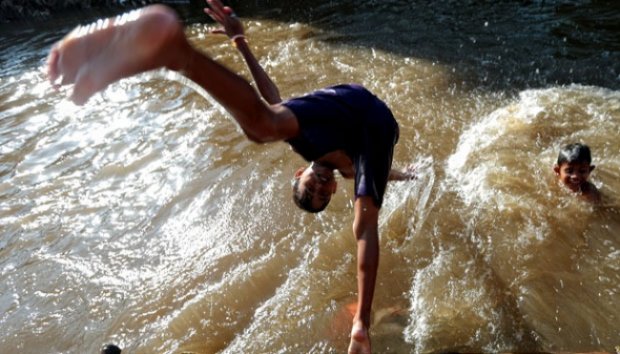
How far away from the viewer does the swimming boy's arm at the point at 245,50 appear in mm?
2887

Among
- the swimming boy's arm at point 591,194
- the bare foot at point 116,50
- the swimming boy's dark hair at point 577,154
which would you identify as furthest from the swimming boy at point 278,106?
the swimming boy's arm at point 591,194

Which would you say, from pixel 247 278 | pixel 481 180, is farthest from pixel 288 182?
pixel 481 180

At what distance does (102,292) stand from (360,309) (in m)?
1.82

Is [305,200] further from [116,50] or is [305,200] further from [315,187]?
[116,50]

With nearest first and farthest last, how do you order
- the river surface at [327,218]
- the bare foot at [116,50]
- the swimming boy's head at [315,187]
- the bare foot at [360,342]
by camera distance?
the bare foot at [116,50] → the bare foot at [360,342] → the swimming boy's head at [315,187] → the river surface at [327,218]

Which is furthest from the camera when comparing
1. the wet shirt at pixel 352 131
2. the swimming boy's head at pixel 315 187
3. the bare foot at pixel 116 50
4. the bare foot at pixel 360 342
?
the swimming boy's head at pixel 315 187

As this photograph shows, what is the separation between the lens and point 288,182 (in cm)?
414

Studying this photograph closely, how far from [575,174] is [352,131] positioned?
1845 mm

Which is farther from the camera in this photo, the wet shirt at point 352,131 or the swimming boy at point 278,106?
the wet shirt at point 352,131

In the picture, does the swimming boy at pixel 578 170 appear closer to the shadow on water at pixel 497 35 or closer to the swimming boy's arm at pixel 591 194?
the swimming boy's arm at pixel 591 194

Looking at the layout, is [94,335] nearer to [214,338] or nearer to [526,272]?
[214,338]

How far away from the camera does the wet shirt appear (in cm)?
241

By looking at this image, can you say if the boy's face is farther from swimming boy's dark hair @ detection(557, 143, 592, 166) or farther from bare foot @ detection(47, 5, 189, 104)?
bare foot @ detection(47, 5, 189, 104)

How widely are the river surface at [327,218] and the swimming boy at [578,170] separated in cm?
8
